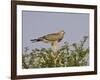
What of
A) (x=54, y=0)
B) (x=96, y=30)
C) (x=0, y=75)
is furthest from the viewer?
(x=96, y=30)

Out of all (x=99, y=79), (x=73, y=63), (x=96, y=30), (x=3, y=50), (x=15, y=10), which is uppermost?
(x=15, y=10)

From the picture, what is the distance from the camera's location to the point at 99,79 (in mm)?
1968

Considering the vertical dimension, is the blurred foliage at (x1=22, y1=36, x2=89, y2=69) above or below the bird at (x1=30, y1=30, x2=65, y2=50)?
below

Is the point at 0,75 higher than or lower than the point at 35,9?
lower

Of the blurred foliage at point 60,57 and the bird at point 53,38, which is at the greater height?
the bird at point 53,38

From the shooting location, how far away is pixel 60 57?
6.09ft

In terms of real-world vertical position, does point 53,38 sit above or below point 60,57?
Result: above

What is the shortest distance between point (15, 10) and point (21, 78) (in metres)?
0.51

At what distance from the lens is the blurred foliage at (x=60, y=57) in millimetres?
1782

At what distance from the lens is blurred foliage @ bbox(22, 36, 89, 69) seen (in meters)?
1.78

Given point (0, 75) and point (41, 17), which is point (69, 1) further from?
point (0, 75)

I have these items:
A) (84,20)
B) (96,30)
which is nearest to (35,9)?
(84,20)

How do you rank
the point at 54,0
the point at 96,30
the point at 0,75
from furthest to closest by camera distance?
the point at 96,30 → the point at 54,0 → the point at 0,75

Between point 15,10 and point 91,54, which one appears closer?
point 15,10
